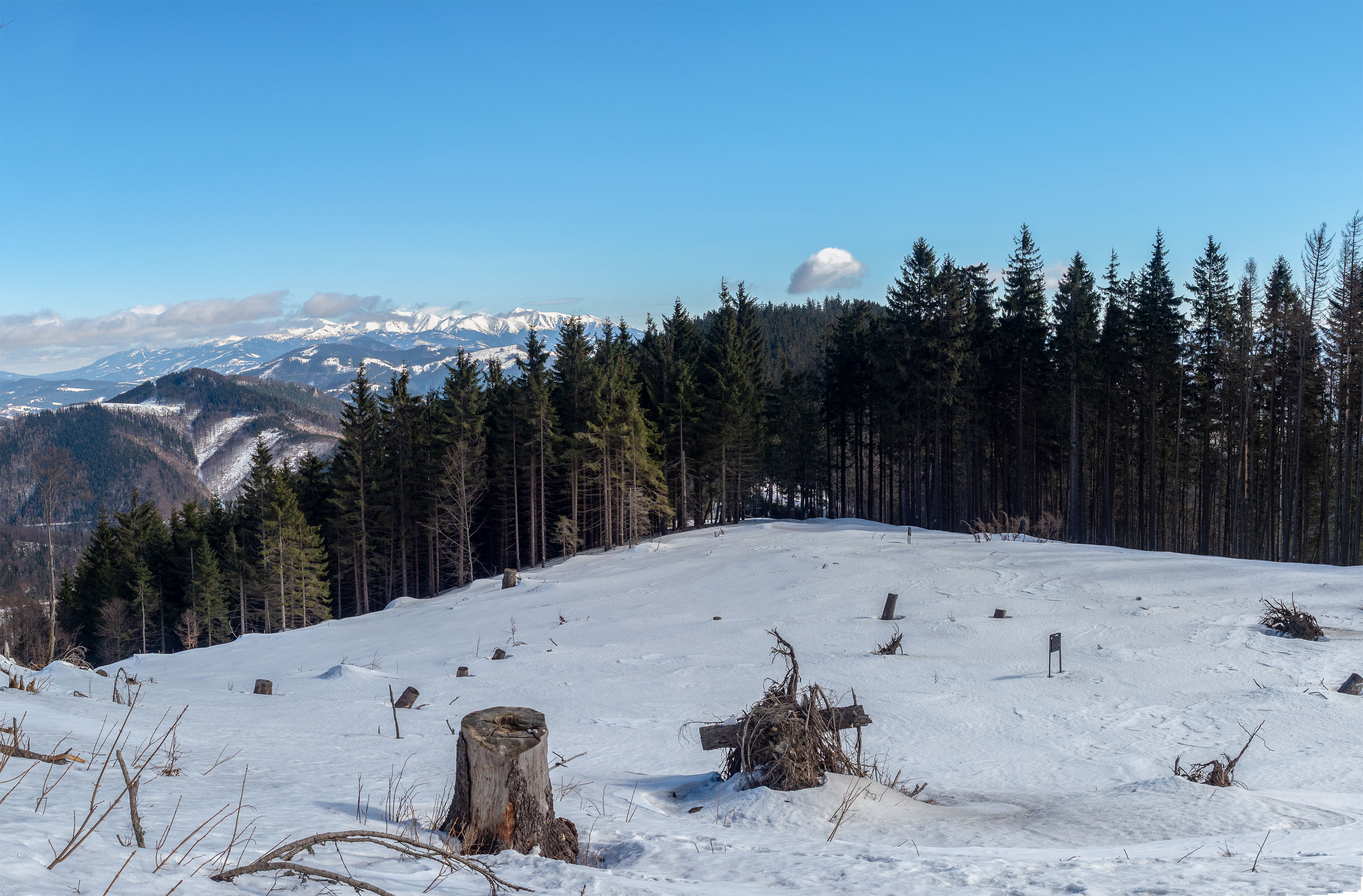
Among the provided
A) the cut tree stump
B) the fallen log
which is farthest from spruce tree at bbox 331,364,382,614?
the fallen log

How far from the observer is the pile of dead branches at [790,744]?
5.83m

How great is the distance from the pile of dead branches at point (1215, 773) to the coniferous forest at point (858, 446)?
1041 inches

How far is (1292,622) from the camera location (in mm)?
11664

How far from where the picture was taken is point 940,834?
5.09m

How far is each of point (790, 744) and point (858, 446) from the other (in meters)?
45.4

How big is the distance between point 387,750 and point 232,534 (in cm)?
4461

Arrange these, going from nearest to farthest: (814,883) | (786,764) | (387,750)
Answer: (814,883) → (786,764) → (387,750)

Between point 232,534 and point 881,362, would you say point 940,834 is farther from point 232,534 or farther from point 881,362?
point 232,534

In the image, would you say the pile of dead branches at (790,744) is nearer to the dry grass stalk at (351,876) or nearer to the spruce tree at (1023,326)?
the dry grass stalk at (351,876)

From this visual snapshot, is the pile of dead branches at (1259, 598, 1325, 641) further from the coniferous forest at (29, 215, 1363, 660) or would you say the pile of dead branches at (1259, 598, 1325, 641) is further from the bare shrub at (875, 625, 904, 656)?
the coniferous forest at (29, 215, 1363, 660)

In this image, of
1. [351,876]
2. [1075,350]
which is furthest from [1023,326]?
[351,876]

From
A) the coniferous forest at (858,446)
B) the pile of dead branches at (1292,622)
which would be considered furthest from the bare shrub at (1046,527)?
the pile of dead branches at (1292,622)

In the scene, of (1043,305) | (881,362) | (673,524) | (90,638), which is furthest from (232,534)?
(1043,305)

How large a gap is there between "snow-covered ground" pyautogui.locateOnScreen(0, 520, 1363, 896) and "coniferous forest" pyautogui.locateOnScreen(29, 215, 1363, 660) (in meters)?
18.8
